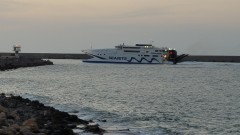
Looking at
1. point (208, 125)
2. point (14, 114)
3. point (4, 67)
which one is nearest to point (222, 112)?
point (208, 125)

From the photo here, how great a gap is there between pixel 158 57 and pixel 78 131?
343ft

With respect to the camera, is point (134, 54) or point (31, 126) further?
point (134, 54)

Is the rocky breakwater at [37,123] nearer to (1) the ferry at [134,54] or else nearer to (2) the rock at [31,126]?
(2) the rock at [31,126]

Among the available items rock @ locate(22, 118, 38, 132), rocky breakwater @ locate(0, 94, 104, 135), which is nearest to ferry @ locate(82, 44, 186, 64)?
rocky breakwater @ locate(0, 94, 104, 135)

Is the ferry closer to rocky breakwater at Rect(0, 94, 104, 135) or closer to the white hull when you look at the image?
the white hull

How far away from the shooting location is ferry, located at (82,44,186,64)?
11575 centimetres

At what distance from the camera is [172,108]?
2581 cm

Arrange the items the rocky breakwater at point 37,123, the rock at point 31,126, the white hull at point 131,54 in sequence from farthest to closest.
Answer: the white hull at point 131,54, the rock at point 31,126, the rocky breakwater at point 37,123

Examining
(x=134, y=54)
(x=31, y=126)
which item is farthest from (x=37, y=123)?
(x=134, y=54)

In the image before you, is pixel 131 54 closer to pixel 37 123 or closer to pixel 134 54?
pixel 134 54

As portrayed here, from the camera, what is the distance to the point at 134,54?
116 metres

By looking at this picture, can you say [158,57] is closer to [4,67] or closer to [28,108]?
[4,67]

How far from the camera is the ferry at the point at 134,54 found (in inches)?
4557

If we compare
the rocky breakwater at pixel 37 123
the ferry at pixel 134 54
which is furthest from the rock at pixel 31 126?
the ferry at pixel 134 54
